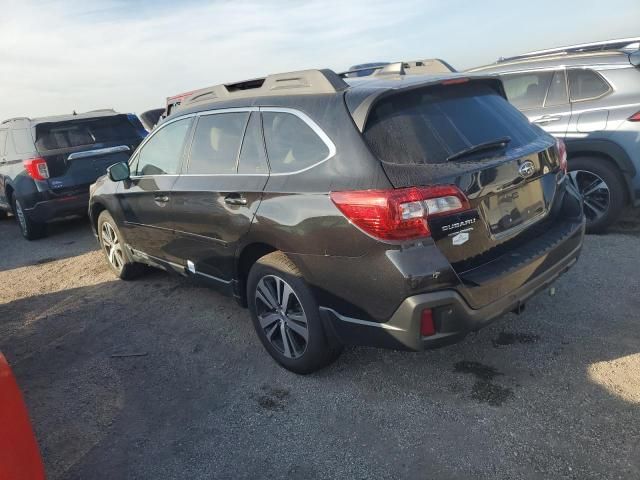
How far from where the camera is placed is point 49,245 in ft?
24.1

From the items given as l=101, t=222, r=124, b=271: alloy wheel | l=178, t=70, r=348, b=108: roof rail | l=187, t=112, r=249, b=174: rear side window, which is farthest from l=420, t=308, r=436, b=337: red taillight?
l=101, t=222, r=124, b=271: alloy wheel

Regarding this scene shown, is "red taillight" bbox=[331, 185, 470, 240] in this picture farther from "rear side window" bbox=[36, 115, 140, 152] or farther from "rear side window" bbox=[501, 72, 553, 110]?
"rear side window" bbox=[36, 115, 140, 152]

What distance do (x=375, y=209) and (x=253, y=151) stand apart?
115 centimetres

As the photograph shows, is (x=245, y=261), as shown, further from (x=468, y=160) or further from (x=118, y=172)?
(x=118, y=172)

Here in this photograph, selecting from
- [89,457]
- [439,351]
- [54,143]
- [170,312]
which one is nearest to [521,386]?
[439,351]

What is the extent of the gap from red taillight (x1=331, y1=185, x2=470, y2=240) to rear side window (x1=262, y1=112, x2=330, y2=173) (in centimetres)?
46

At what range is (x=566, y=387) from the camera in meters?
2.80

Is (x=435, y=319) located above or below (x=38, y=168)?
below

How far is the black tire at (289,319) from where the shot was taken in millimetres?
2939

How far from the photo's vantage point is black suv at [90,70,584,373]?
2.46 m

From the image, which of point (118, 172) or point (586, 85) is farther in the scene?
point (586, 85)

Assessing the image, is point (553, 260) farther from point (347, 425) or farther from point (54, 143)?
point (54, 143)

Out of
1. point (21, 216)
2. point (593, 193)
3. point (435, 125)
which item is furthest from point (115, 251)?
point (593, 193)

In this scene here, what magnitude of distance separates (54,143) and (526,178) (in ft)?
21.5
